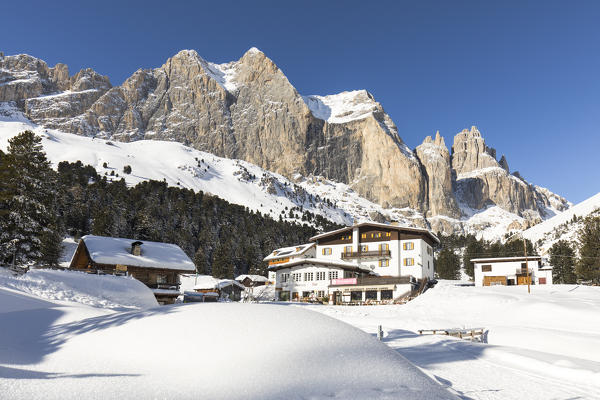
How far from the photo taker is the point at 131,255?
1938 inches

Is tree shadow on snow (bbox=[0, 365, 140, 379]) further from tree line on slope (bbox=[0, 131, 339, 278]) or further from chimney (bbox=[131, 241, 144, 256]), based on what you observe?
chimney (bbox=[131, 241, 144, 256])

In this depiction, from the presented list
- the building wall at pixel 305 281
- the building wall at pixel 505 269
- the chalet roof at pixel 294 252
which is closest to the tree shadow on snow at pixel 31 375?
the building wall at pixel 305 281

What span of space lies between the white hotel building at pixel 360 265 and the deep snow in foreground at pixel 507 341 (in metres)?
9.51

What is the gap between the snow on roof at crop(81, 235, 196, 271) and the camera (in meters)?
47.6

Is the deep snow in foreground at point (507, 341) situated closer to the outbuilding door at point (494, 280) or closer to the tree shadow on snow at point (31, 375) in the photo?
the tree shadow on snow at point (31, 375)

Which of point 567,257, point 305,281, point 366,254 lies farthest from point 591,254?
point 305,281

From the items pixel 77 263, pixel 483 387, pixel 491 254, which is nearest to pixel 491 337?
pixel 483 387

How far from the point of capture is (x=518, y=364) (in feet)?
57.7

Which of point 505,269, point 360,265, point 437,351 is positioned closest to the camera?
point 437,351

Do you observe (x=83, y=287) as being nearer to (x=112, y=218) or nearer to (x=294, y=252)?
(x=294, y=252)

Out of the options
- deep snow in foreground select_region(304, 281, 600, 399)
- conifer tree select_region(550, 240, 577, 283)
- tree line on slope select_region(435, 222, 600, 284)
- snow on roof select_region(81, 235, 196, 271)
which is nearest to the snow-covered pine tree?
snow on roof select_region(81, 235, 196, 271)

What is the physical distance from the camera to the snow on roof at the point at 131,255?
1873 inches

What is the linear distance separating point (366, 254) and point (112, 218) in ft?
183

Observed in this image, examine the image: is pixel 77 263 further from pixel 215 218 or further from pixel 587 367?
pixel 215 218
